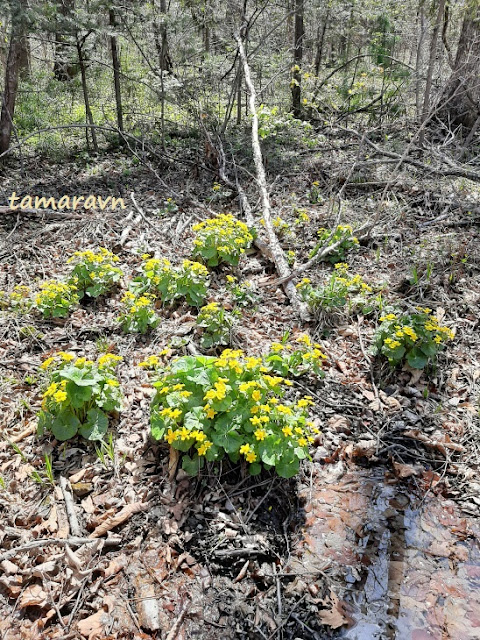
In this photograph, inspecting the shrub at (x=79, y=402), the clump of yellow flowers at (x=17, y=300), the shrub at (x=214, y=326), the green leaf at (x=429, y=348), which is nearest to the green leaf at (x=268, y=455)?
the shrub at (x=79, y=402)

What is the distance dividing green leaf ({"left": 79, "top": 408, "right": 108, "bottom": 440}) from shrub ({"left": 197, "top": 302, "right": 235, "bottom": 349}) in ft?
3.54

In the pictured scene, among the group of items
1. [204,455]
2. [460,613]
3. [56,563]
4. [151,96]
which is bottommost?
[460,613]

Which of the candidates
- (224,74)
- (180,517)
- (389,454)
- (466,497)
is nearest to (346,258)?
(389,454)

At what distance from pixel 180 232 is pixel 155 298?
57.7 inches

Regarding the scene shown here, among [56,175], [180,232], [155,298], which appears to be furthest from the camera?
[56,175]

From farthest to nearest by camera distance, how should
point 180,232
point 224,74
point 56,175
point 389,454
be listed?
point 224,74, point 56,175, point 180,232, point 389,454

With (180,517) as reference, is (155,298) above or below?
above

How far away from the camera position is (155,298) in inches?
179

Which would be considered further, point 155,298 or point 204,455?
point 155,298

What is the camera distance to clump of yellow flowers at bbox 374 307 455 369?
3662mm

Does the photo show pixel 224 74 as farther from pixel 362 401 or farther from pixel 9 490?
pixel 9 490

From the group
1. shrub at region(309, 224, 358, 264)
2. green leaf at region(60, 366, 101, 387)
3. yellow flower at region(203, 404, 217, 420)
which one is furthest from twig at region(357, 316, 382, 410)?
green leaf at region(60, 366, 101, 387)

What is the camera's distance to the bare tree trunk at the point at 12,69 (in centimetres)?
610

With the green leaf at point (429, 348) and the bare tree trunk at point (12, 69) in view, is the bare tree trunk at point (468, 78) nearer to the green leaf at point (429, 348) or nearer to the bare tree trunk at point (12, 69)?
the green leaf at point (429, 348)
